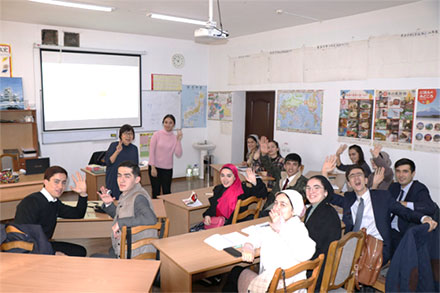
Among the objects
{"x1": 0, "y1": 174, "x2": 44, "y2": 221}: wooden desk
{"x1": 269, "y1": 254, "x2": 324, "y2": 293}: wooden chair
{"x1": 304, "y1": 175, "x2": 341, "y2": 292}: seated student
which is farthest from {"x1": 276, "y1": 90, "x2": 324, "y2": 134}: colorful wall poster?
{"x1": 0, "y1": 174, "x2": 44, "y2": 221}: wooden desk

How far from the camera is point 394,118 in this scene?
16.9 ft

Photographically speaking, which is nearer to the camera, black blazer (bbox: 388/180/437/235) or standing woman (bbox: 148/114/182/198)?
black blazer (bbox: 388/180/437/235)

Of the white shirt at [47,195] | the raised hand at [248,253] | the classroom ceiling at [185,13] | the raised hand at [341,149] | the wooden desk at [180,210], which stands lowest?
the wooden desk at [180,210]

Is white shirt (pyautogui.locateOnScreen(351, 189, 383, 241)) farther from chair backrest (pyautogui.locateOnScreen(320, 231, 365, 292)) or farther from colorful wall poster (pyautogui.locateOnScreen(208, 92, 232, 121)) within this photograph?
colorful wall poster (pyautogui.locateOnScreen(208, 92, 232, 121))

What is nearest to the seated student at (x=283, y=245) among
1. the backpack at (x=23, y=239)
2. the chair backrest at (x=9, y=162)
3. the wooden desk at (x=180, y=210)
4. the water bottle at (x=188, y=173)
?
the wooden desk at (x=180, y=210)

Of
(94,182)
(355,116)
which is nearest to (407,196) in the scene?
(355,116)

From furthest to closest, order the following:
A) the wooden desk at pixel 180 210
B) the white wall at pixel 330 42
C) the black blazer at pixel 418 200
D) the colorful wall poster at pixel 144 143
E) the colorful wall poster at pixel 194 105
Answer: the colorful wall poster at pixel 194 105, the colorful wall poster at pixel 144 143, the white wall at pixel 330 42, the wooden desk at pixel 180 210, the black blazer at pixel 418 200

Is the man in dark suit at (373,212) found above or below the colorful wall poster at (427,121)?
below

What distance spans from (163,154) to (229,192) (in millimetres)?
2010

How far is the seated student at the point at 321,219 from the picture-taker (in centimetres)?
271

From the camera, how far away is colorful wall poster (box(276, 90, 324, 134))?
6219mm

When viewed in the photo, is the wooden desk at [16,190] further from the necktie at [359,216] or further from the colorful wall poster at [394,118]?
the colorful wall poster at [394,118]

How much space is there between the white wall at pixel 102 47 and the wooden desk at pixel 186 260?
5026 millimetres

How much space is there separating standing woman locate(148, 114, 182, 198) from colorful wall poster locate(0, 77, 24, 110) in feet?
9.11
